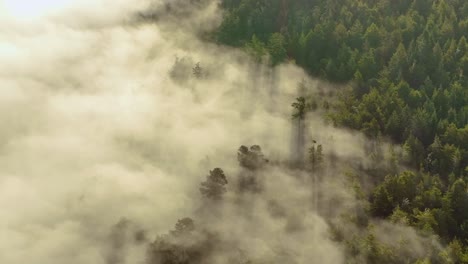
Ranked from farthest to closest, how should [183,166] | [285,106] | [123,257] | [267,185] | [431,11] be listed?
[431,11] → [285,106] → [183,166] → [267,185] → [123,257]

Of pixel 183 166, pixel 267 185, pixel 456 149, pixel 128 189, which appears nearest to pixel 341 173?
pixel 267 185

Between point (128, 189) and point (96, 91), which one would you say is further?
point (96, 91)

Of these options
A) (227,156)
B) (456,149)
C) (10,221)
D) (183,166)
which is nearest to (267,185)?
(227,156)

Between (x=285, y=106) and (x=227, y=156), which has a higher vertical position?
(x=285, y=106)

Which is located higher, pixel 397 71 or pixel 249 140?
pixel 397 71

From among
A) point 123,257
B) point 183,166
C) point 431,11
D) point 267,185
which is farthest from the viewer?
point 431,11

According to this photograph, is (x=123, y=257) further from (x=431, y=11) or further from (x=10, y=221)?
(x=431, y=11)

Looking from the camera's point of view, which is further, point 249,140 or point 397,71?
point 397,71

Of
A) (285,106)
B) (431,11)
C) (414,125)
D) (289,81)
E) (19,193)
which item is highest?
(431,11)
